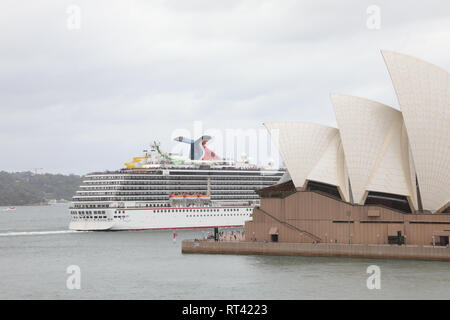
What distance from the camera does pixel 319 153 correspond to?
4700cm

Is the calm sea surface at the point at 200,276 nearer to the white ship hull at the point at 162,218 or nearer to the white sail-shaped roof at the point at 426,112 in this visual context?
the white sail-shaped roof at the point at 426,112

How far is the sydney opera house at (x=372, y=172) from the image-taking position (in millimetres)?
41625

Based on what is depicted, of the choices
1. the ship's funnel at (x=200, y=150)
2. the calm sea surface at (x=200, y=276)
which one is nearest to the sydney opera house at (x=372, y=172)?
the calm sea surface at (x=200, y=276)

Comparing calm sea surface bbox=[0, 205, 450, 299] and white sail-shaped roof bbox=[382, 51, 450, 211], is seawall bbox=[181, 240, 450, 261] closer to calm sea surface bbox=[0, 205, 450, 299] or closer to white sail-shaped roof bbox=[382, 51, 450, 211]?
calm sea surface bbox=[0, 205, 450, 299]

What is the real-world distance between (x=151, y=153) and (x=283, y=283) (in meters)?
48.2

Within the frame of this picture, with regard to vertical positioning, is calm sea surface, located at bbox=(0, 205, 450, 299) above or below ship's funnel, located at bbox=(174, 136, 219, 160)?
below

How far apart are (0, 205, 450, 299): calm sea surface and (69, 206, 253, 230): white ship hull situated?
1914 cm

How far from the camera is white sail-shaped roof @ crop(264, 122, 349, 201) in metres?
45.9

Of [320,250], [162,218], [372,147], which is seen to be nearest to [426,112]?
[372,147]

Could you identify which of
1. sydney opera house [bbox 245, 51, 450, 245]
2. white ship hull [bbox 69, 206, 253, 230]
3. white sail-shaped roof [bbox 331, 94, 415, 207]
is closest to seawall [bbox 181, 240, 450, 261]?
sydney opera house [bbox 245, 51, 450, 245]

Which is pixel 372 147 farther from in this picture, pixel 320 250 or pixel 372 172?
pixel 320 250

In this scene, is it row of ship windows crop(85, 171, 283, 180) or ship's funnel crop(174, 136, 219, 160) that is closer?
row of ship windows crop(85, 171, 283, 180)

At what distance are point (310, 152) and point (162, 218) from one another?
28.8 m
